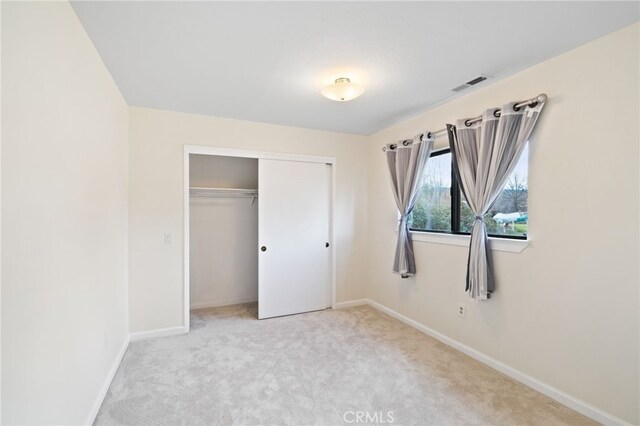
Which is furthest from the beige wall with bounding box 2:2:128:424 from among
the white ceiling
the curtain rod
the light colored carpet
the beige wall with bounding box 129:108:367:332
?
the curtain rod

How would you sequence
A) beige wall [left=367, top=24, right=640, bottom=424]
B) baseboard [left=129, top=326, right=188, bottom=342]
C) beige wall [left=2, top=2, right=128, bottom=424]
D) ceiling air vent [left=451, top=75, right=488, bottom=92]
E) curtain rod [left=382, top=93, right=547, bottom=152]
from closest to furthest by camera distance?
beige wall [left=2, top=2, right=128, bottom=424] → beige wall [left=367, top=24, right=640, bottom=424] → curtain rod [left=382, top=93, right=547, bottom=152] → ceiling air vent [left=451, top=75, right=488, bottom=92] → baseboard [left=129, top=326, right=188, bottom=342]

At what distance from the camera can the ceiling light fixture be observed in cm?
237

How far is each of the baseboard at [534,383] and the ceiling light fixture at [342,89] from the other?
2564mm

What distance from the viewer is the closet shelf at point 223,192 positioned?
398cm

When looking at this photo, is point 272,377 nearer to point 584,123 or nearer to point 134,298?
point 134,298

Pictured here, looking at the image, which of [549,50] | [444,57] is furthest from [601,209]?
[444,57]

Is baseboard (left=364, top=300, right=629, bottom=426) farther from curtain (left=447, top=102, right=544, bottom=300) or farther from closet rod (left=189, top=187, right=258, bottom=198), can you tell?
closet rod (left=189, top=187, right=258, bottom=198)

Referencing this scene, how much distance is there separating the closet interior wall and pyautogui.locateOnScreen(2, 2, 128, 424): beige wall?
74.8 inches

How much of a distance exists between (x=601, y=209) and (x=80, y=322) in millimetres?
3317

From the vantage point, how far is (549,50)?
6.68ft

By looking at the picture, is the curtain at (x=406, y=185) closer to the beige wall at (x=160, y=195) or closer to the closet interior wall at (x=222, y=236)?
the beige wall at (x=160, y=195)

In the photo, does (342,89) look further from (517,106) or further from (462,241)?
(462,241)

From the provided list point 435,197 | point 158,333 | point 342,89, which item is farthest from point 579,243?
point 158,333

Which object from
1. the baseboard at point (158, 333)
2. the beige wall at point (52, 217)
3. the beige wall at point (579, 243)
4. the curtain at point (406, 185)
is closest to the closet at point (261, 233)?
the baseboard at point (158, 333)
